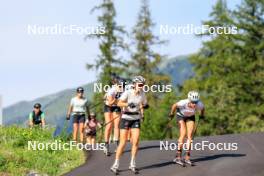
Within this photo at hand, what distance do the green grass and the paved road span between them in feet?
1.74

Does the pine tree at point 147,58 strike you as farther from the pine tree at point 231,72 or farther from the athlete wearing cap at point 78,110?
the athlete wearing cap at point 78,110

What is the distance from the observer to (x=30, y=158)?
18.6m

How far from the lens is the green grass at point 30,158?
17625 mm

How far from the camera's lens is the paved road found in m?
16.2

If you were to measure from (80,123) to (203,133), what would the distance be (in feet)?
118

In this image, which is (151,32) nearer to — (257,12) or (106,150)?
(257,12)

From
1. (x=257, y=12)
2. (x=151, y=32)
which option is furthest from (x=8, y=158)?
(x=151, y=32)

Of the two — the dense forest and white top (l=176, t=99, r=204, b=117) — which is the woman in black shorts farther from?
the dense forest

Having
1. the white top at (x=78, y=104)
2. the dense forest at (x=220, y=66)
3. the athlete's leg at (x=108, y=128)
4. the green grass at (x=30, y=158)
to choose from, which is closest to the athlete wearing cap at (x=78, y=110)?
the white top at (x=78, y=104)

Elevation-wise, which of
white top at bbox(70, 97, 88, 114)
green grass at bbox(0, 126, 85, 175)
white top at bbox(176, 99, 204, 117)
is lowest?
green grass at bbox(0, 126, 85, 175)

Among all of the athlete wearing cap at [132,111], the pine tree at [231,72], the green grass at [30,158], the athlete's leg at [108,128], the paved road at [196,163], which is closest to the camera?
the athlete wearing cap at [132,111]

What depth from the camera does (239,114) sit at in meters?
56.0

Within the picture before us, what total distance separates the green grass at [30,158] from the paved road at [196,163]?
532mm

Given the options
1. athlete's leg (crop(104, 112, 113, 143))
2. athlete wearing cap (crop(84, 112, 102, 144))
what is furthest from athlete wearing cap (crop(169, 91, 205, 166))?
athlete wearing cap (crop(84, 112, 102, 144))
